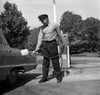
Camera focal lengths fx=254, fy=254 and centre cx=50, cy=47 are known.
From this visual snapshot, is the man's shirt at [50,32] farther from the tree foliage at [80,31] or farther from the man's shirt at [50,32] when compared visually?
the tree foliage at [80,31]

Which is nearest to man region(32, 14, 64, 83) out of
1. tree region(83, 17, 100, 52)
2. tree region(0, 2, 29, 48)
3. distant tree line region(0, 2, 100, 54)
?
tree region(0, 2, 29, 48)

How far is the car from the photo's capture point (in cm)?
→ 562

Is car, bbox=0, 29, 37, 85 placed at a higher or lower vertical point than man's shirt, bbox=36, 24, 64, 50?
lower

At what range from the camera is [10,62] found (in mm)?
6027

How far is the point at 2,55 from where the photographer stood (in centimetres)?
552

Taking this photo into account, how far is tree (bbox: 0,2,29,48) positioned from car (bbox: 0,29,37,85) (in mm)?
25557

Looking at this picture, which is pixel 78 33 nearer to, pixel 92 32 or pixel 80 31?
A: pixel 80 31

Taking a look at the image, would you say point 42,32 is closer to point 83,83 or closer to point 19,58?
point 19,58

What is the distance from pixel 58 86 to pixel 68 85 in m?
0.24

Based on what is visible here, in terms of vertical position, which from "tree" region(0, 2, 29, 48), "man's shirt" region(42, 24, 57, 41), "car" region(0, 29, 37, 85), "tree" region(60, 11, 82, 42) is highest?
"tree" region(60, 11, 82, 42)

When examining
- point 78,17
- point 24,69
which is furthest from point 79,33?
point 24,69

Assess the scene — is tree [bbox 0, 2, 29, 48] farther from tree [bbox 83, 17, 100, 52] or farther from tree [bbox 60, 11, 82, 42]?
tree [bbox 83, 17, 100, 52]

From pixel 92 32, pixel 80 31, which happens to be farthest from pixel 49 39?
pixel 92 32

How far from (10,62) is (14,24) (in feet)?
97.0
